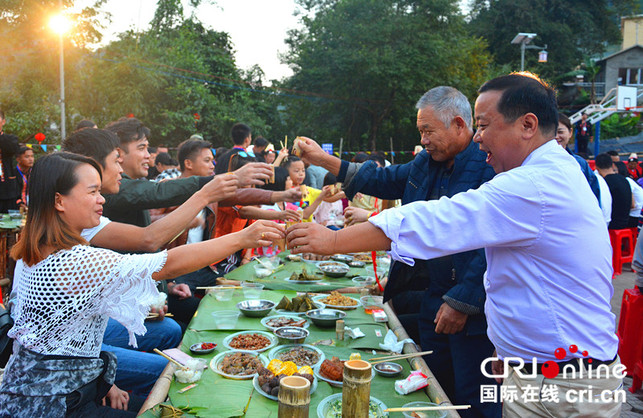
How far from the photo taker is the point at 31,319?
6.74 feet

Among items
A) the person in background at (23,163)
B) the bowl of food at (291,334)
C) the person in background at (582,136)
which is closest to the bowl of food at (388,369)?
the bowl of food at (291,334)

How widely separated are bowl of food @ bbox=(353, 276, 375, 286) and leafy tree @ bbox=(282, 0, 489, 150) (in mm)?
19313

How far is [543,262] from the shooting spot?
1.67 meters

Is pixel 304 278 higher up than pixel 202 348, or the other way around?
pixel 202 348

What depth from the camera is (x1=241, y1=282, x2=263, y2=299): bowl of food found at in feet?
12.1

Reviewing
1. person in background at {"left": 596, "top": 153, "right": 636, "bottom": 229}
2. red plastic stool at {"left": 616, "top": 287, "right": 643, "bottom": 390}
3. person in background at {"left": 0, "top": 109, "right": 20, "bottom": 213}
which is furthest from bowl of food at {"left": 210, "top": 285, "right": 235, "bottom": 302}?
person in background at {"left": 596, "top": 153, "right": 636, "bottom": 229}

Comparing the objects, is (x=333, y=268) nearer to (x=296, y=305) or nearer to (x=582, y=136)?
(x=296, y=305)

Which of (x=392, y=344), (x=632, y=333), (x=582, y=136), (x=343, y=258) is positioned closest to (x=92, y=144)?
(x=392, y=344)

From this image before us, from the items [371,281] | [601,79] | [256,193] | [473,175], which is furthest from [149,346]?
[601,79]

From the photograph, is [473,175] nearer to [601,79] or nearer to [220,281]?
[220,281]

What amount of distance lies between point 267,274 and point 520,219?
322 centimetres

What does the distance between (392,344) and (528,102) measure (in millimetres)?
1639

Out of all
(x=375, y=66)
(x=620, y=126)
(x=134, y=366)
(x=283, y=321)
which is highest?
(x=375, y=66)

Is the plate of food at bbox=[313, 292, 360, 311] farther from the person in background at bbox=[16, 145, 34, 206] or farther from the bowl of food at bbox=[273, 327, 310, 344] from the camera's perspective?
the person in background at bbox=[16, 145, 34, 206]
